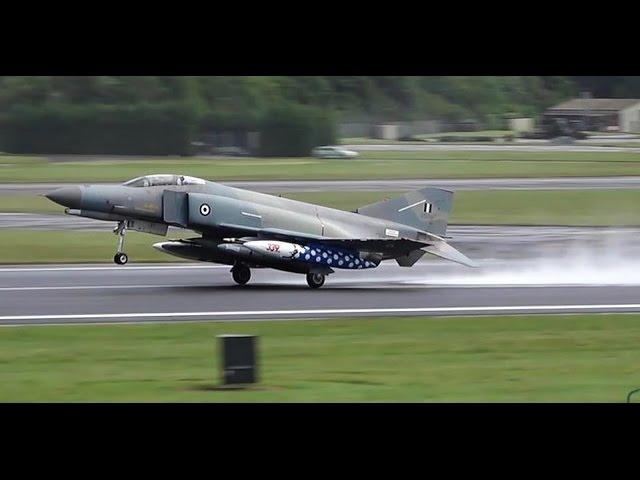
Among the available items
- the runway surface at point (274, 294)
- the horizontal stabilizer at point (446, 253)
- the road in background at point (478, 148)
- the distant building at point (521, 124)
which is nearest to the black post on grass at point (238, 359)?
the runway surface at point (274, 294)

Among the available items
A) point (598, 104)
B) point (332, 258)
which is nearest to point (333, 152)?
point (598, 104)

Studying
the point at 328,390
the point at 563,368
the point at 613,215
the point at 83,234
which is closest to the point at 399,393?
the point at 328,390

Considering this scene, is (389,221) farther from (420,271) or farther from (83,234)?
(83,234)

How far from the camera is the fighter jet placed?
23531mm

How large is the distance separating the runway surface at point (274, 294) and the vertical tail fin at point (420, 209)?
1.41 m

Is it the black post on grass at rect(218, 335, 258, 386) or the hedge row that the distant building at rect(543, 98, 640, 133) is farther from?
the black post on grass at rect(218, 335, 258, 386)

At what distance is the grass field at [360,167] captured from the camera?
1804 inches

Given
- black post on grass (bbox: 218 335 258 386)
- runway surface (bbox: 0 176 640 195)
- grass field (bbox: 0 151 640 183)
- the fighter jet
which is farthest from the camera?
grass field (bbox: 0 151 640 183)

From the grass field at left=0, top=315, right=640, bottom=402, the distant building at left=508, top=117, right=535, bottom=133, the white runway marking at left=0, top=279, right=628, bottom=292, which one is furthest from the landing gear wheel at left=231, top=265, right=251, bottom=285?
the distant building at left=508, top=117, right=535, bottom=133

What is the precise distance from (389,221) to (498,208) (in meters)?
18.1

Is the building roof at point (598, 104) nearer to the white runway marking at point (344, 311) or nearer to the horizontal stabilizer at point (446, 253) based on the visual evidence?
the horizontal stabilizer at point (446, 253)

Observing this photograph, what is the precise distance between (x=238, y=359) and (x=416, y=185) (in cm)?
3127

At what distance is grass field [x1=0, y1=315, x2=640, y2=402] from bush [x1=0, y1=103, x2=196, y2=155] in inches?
1213

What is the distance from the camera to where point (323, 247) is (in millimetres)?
24234
